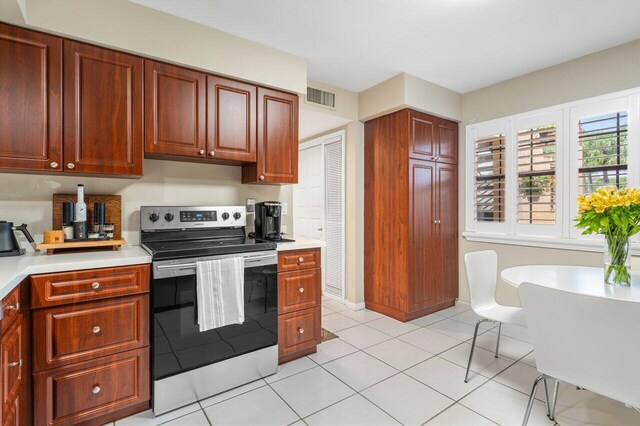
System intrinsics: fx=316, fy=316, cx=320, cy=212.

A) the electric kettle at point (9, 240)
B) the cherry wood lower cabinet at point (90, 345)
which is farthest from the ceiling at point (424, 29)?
the cherry wood lower cabinet at point (90, 345)

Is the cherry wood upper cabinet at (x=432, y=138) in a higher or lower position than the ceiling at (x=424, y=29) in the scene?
lower

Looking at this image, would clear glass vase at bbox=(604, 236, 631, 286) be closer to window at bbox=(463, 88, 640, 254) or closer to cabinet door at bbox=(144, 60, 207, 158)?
window at bbox=(463, 88, 640, 254)

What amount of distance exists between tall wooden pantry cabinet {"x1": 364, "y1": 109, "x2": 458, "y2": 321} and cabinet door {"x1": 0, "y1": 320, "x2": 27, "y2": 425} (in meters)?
3.05

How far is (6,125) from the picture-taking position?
1815mm

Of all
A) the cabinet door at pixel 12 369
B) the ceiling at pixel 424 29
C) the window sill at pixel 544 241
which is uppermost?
the ceiling at pixel 424 29

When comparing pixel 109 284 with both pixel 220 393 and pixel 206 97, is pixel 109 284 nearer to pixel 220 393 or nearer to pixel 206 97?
pixel 220 393

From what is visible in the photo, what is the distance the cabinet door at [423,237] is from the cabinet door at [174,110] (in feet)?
7.14

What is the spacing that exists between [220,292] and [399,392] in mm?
1383

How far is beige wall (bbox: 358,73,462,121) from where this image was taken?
3.34 m

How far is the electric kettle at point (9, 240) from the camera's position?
72.0 inches

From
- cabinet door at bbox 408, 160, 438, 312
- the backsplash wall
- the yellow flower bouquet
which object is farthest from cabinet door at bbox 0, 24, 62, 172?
the yellow flower bouquet

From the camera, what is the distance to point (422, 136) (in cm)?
357

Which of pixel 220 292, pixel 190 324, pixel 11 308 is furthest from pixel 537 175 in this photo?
pixel 11 308

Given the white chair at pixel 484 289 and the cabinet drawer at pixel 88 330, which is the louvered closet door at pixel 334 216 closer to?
the white chair at pixel 484 289
